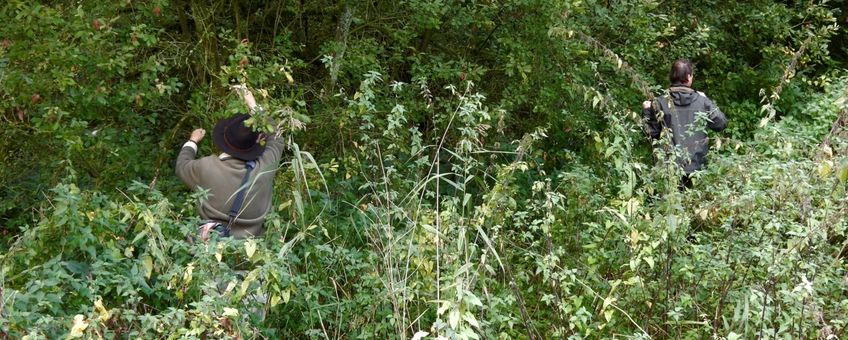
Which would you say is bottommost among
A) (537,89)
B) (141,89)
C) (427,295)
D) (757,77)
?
(757,77)

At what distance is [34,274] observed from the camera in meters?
4.55

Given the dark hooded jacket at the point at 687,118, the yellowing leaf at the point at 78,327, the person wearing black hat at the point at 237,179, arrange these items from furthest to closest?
1. the dark hooded jacket at the point at 687,118
2. the person wearing black hat at the point at 237,179
3. the yellowing leaf at the point at 78,327

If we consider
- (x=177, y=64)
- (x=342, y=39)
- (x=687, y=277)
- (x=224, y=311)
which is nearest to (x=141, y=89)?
(x=177, y=64)

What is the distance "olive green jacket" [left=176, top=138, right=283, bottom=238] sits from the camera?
5574mm

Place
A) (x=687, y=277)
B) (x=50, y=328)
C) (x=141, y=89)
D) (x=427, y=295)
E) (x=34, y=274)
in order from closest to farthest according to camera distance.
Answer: (x=50, y=328) < (x=34, y=274) < (x=427, y=295) < (x=687, y=277) < (x=141, y=89)

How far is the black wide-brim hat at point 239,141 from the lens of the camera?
561cm

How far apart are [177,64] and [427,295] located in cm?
391

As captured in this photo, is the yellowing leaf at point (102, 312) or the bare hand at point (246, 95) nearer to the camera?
the yellowing leaf at point (102, 312)

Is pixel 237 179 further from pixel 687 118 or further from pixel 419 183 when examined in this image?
pixel 687 118

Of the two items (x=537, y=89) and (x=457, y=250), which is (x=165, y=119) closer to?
(x=537, y=89)

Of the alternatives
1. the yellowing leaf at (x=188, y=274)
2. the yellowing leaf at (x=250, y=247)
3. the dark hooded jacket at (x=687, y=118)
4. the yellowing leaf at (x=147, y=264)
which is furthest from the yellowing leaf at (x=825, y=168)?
the yellowing leaf at (x=147, y=264)

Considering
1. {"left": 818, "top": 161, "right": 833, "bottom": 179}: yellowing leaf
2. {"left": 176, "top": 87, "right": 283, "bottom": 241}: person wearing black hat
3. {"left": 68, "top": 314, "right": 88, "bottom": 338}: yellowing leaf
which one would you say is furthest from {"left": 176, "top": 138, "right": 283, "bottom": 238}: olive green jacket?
{"left": 818, "top": 161, "right": 833, "bottom": 179}: yellowing leaf

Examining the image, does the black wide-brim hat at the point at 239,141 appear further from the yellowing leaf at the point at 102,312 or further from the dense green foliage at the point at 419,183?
the yellowing leaf at the point at 102,312

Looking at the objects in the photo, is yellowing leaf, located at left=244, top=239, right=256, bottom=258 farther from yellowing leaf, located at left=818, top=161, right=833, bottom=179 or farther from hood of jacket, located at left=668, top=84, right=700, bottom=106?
hood of jacket, located at left=668, top=84, right=700, bottom=106
